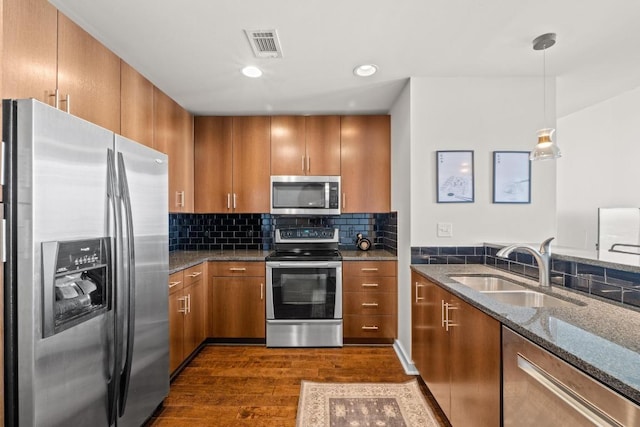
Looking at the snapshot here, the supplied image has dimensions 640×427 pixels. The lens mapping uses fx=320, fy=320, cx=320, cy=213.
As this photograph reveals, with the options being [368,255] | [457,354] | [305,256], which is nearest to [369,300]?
[368,255]

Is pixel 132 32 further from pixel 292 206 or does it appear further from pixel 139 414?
pixel 139 414

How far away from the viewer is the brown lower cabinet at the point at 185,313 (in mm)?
2348

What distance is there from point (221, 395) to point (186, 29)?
7.78ft

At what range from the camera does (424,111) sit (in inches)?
97.5

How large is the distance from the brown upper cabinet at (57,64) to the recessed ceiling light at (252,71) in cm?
81

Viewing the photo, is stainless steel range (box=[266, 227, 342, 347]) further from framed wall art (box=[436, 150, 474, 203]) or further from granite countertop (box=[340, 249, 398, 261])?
framed wall art (box=[436, 150, 474, 203])

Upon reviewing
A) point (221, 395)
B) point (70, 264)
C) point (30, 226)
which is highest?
point (30, 226)

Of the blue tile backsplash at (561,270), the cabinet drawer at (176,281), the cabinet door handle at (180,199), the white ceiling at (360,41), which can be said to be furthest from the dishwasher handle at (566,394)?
the cabinet door handle at (180,199)

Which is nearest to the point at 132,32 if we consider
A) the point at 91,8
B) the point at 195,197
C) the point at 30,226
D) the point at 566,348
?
the point at 91,8

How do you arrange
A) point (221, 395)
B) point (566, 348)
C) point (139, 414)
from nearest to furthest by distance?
point (566, 348) < point (139, 414) < point (221, 395)

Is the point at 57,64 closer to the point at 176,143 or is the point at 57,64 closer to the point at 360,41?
the point at 176,143

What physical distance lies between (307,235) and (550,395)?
2.54 m

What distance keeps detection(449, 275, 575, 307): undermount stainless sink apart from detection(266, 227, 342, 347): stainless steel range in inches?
48.8

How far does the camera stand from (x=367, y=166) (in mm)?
3338
